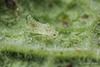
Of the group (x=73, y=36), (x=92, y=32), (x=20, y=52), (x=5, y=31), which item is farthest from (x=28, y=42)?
(x=92, y=32)

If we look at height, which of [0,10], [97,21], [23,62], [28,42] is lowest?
[23,62]

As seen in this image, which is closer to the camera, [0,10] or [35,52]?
[35,52]

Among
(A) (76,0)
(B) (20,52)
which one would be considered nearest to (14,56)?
(B) (20,52)

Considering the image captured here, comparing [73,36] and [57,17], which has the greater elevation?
[57,17]

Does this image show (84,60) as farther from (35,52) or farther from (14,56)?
(14,56)

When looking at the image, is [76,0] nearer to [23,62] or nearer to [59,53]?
[59,53]

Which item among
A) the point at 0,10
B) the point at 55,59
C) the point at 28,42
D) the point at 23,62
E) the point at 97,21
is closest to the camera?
the point at 55,59

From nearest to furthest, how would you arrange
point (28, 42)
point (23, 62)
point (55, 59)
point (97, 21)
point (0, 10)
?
1. point (55, 59)
2. point (23, 62)
3. point (28, 42)
4. point (97, 21)
5. point (0, 10)
